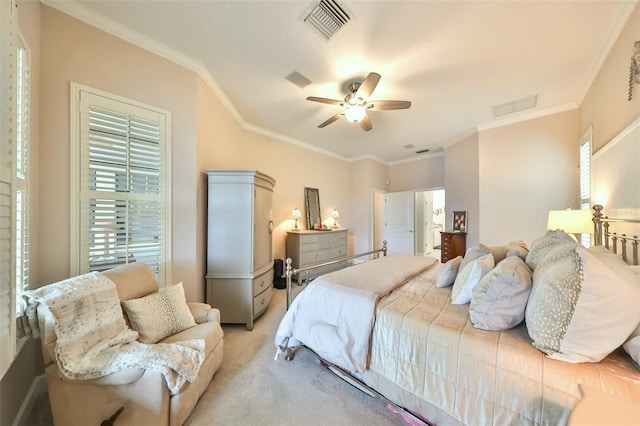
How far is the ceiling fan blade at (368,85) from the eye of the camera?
2111 mm

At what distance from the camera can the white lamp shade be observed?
2.12 metres

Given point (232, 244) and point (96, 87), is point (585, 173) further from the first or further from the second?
point (96, 87)

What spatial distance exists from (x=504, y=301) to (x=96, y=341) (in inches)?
95.0

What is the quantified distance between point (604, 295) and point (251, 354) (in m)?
2.44

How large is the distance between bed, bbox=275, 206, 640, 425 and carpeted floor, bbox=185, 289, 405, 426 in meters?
0.15

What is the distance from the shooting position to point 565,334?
3.22 feet

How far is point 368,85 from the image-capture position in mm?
2230

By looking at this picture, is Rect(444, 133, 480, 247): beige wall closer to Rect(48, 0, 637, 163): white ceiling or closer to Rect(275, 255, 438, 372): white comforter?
Rect(48, 0, 637, 163): white ceiling

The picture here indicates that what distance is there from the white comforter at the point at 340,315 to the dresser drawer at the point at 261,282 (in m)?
0.88

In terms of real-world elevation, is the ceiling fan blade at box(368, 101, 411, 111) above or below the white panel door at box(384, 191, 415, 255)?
above

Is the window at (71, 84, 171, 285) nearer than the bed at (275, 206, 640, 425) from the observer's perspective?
No

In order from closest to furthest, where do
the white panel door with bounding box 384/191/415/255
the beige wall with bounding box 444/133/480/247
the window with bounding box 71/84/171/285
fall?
1. the window with bounding box 71/84/171/285
2. the beige wall with bounding box 444/133/480/247
3. the white panel door with bounding box 384/191/415/255

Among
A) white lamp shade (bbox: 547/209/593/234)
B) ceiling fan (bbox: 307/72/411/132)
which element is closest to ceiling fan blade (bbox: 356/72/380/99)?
ceiling fan (bbox: 307/72/411/132)

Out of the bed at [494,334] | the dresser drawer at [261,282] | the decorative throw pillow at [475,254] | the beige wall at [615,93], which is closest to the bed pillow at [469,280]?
the bed at [494,334]
